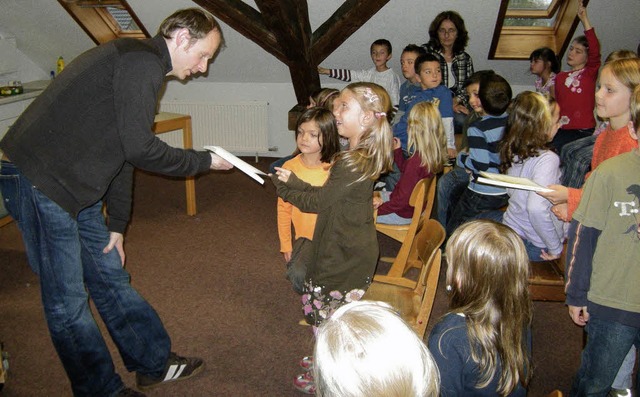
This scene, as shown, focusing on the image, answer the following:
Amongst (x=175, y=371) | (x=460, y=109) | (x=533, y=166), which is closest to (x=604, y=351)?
(x=533, y=166)

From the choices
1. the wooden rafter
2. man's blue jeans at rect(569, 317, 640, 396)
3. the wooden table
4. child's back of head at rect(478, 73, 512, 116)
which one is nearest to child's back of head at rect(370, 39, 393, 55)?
the wooden rafter

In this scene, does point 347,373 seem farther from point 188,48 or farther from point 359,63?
point 359,63

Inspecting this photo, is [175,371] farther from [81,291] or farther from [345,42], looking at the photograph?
[345,42]

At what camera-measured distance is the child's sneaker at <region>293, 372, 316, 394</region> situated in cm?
213

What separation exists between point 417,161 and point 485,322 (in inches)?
63.0

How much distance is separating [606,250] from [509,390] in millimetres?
610

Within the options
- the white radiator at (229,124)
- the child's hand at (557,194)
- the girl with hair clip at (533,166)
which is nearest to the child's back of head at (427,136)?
the girl with hair clip at (533,166)

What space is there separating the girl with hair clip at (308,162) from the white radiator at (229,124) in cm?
290

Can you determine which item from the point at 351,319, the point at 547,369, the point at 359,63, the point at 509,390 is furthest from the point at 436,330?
the point at 359,63

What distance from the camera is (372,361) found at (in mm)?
875

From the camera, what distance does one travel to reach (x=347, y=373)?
88cm

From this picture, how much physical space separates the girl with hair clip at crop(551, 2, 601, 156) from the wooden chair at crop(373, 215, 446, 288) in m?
1.51

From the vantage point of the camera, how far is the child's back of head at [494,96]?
2717 millimetres

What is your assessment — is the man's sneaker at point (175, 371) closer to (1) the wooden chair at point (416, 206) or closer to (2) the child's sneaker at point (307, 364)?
(2) the child's sneaker at point (307, 364)
